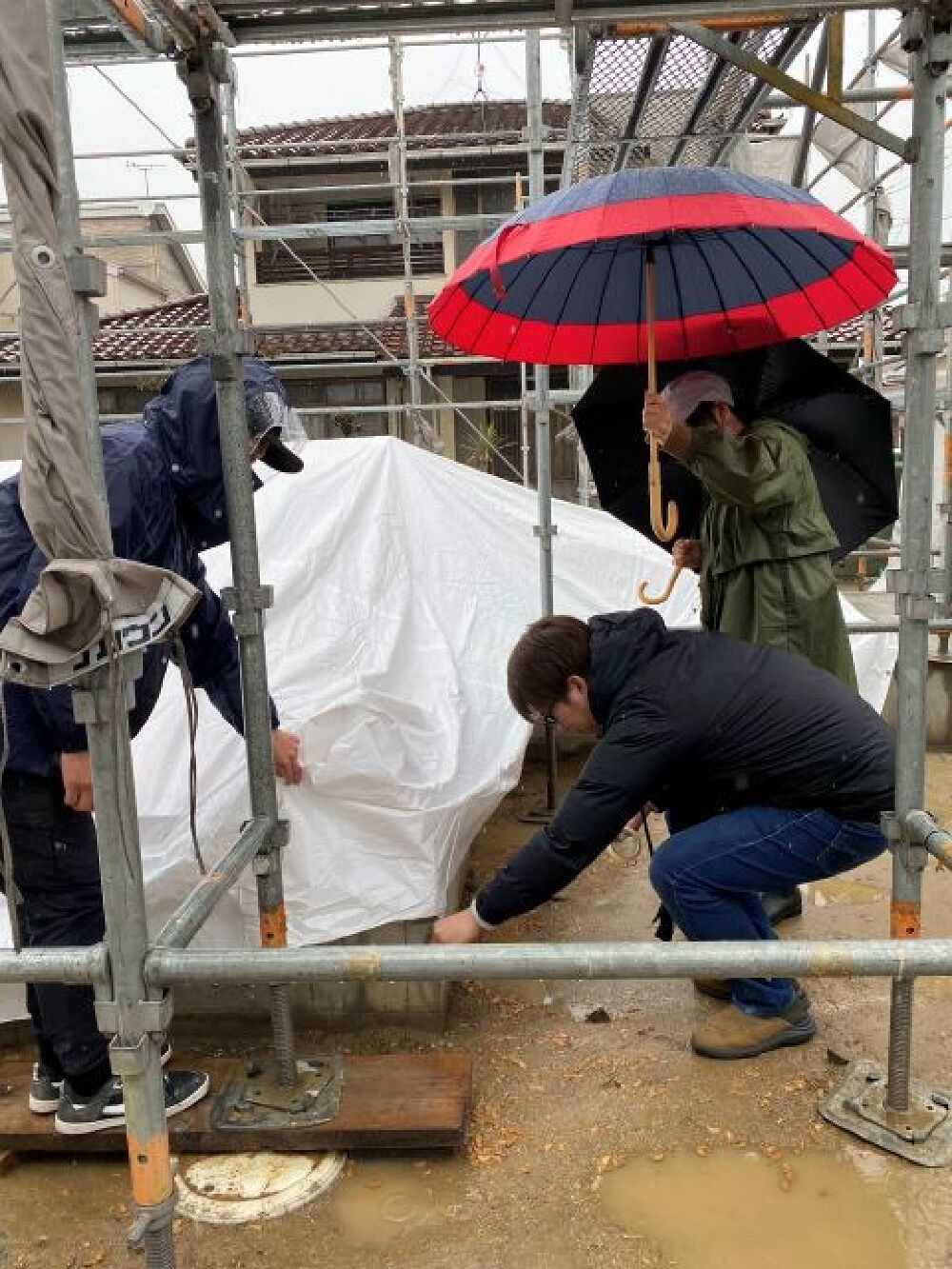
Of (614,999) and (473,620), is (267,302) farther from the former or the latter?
(614,999)

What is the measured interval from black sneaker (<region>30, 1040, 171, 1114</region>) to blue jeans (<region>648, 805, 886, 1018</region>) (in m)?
1.37

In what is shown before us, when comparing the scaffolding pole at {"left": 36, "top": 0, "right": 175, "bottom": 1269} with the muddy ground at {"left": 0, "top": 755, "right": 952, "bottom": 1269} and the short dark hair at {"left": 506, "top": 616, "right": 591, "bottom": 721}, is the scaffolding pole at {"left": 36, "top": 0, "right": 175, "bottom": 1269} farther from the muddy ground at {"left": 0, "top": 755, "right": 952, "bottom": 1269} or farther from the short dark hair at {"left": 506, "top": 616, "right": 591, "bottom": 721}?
the short dark hair at {"left": 506, "top": 616, "right": 591, "bottom": 721}

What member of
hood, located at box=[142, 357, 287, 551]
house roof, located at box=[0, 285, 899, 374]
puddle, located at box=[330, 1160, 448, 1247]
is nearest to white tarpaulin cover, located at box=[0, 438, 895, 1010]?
puddle, located at box=[330, 1160, 448, 1247]

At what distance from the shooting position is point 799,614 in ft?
9.09

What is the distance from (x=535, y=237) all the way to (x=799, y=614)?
4.17ft

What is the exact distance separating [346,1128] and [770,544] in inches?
72.8

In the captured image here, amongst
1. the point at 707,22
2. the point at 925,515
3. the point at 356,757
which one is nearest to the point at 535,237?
the point at 707,22

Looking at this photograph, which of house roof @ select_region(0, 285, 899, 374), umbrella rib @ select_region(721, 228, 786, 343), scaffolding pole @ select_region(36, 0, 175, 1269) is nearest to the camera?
scaffolding pole @ select_region(36, 0, 175, 1269)

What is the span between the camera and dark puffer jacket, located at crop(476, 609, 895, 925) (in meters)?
2.22

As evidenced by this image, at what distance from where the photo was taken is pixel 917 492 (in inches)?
88.7

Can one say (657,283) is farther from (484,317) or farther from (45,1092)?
(45,1092)

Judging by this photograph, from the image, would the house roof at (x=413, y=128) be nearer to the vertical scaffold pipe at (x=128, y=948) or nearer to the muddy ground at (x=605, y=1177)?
the muddy ground at (x=605, y=1177)

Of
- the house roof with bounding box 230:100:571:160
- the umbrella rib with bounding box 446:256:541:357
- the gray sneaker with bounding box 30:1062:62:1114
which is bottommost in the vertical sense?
the gray sneaker with bounding box 30:1062:62:1114

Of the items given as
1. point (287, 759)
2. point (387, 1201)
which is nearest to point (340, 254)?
point (287, 759)
